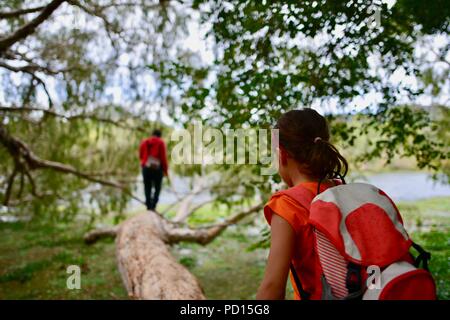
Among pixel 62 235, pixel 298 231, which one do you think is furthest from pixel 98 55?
pixel 298 231

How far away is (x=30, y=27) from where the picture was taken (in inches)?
145

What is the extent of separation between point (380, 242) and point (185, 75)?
2.04m

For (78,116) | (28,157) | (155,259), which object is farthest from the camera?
(78,116)

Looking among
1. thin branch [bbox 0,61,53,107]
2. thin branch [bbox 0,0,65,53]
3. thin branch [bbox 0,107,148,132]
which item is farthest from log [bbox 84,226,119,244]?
thin branch [bbox 0,0,65,53]

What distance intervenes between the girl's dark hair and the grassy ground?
2.27 m

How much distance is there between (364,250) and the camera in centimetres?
97

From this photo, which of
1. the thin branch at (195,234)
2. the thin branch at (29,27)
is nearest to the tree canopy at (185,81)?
the thin branch at (29,27)

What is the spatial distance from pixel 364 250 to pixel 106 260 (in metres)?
6.48

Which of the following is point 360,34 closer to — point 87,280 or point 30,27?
point 30,27

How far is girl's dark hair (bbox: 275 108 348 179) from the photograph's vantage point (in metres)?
1.22

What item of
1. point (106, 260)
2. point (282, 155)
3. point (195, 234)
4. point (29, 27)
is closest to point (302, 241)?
point (282, 155)

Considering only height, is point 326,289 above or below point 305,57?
below

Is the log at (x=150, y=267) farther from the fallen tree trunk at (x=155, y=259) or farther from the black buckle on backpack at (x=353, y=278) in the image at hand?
the black buckle on backpack at (x=353, y=278)

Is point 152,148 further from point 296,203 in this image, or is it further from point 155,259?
point 296,203
